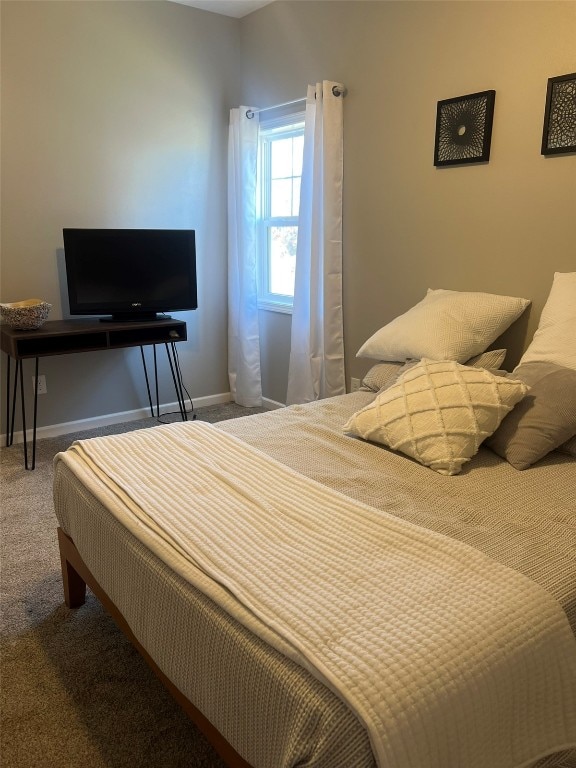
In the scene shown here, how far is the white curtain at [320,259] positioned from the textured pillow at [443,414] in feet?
4.92

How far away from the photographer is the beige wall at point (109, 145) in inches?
130

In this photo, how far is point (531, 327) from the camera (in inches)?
103

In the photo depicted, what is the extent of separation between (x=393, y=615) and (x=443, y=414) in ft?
3.07

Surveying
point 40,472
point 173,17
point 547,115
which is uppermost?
point 173,17

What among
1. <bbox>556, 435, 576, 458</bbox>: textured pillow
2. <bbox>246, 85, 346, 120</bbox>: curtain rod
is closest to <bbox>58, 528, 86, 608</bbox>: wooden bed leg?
<bbox>556, 435, 576, 458</bbox>: textured pillow

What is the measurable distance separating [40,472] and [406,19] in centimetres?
300

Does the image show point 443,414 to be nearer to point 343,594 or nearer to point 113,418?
point 343,594

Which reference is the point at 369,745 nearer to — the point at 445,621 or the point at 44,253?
the point at 445,621

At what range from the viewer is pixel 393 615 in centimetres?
111

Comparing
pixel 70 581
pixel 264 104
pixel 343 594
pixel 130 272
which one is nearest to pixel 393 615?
pixel 343 594

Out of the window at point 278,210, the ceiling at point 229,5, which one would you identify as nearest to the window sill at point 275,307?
the window at point 278,210

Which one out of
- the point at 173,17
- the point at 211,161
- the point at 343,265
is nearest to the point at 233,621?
the point at 343,265

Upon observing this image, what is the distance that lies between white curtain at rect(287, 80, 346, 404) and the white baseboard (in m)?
0.65

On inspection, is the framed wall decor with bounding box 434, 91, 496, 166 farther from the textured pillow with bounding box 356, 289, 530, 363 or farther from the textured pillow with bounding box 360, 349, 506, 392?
the textured pillow with bounding box 360, 349, 506, 392
